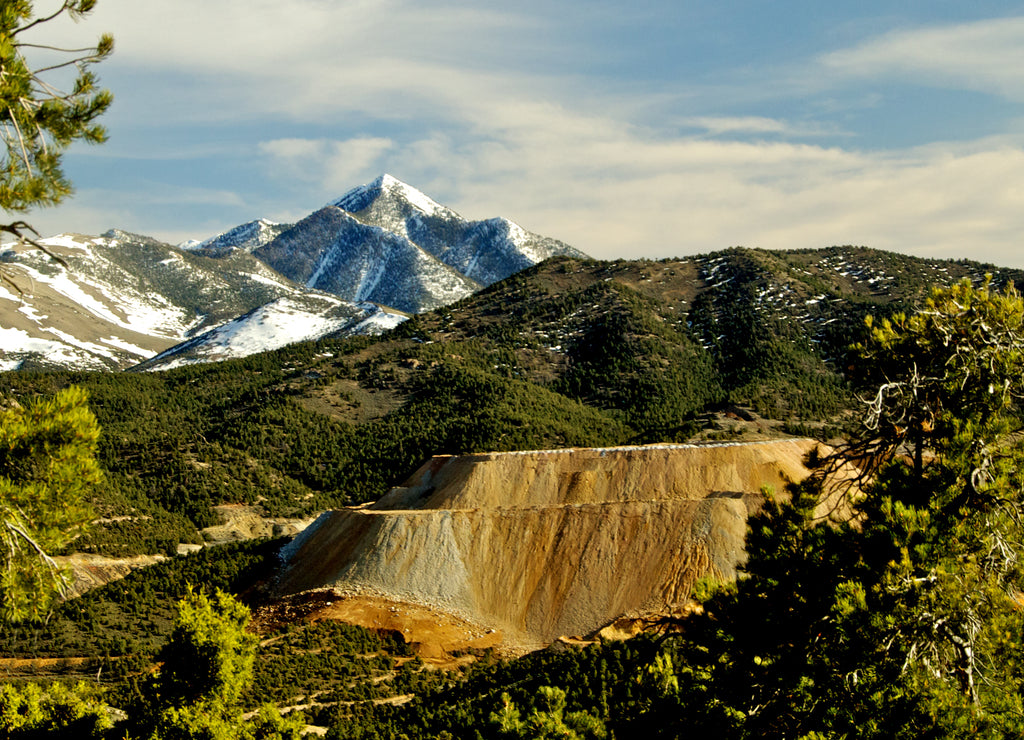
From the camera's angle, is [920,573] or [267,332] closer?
[920,573]

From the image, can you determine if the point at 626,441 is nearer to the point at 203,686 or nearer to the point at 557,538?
the point at 557,538

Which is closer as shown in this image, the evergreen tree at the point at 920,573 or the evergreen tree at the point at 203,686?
the evergreen tree at the point at 920,573

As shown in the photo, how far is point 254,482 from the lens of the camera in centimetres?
7762

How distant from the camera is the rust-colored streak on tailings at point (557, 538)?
4166 centimetres

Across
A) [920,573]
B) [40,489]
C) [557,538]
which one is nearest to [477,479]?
[557,538]

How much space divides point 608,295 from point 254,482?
57.0m

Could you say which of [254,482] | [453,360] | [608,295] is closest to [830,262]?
[608,295]

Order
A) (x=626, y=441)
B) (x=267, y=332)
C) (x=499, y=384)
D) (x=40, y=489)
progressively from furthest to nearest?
(x=267, y=332) < (x=499, y=384) < (x=626, y=441) < (x=40, y=489)

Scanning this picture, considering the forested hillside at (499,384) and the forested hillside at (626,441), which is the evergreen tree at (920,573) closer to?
the forested hillside at (626,441)

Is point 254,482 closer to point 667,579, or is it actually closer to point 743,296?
point 667,579

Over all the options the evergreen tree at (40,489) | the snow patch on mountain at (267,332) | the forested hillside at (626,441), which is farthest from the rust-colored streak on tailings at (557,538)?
the snow patch on mountain at (267,332)

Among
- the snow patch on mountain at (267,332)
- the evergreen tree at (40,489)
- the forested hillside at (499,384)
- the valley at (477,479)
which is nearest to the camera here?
the evergreen tree at (40,489)

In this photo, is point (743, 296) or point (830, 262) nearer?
point (743, 296)

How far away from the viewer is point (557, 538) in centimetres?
4538
